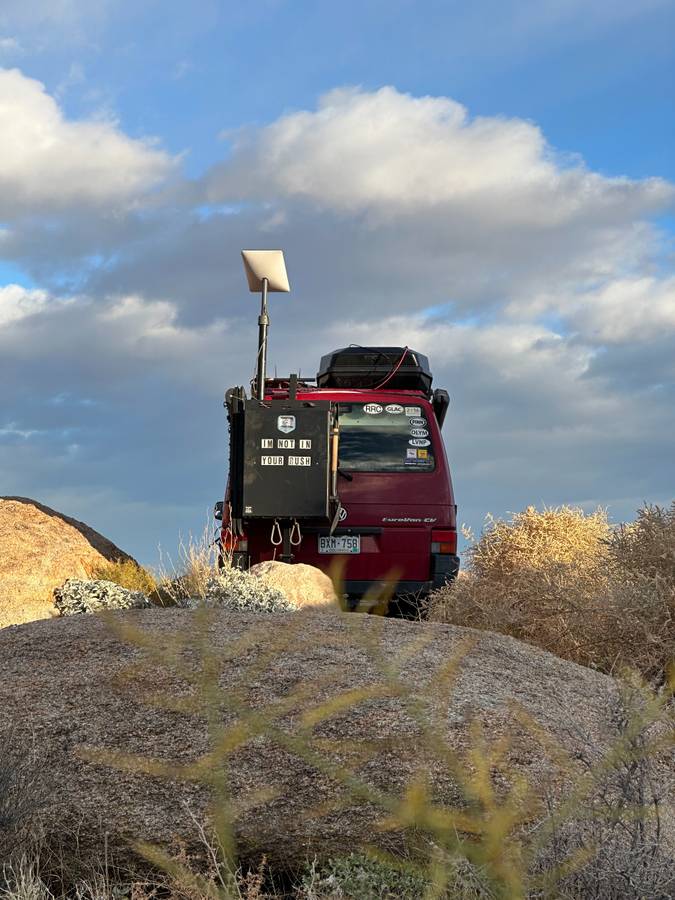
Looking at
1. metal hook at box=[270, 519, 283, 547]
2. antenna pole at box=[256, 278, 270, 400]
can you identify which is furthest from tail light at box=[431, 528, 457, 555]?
antenna pole at box=[256, 278, 270, 400]

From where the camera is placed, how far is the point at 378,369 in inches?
537

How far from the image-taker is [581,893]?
3146mm

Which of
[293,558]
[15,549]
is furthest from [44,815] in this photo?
[15,549]

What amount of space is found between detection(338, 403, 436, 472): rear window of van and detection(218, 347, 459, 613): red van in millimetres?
11

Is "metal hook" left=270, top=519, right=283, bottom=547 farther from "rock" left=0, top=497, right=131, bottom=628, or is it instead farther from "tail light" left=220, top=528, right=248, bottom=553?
"rock" left=0, top=497, right=131, bottom=628

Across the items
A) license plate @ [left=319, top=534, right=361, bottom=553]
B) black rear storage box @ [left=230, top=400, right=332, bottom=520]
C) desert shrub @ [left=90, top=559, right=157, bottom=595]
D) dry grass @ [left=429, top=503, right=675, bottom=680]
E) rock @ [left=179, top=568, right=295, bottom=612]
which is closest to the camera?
dry grass @ [left=429, top=503, right=675, bottom=680]

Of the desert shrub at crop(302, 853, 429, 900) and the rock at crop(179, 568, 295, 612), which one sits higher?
the rock at crop(179, 568, 295, 612)

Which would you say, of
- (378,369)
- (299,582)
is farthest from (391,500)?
(378,369)

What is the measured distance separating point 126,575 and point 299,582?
386cm

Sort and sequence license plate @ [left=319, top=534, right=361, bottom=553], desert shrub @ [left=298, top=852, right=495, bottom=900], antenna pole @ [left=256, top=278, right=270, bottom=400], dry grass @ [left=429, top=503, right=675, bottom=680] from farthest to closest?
1. antenna pole @ [left=256, top=278, right=270, bottom=400]
2. license plate @ [left=319, top=534, right=361, bottom=553]
3. dry grass @ [left=429, top=503, right=675, bottom=680]
4. desert shrub @ [left=298, top=852, right=495, bottom=900]

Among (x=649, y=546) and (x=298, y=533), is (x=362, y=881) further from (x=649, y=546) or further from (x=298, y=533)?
(x=298, y=533)

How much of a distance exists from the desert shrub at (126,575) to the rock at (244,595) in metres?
3.64

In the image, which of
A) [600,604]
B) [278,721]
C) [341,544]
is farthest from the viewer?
[341,544]

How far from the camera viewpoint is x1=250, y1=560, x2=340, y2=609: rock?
32.9ft
